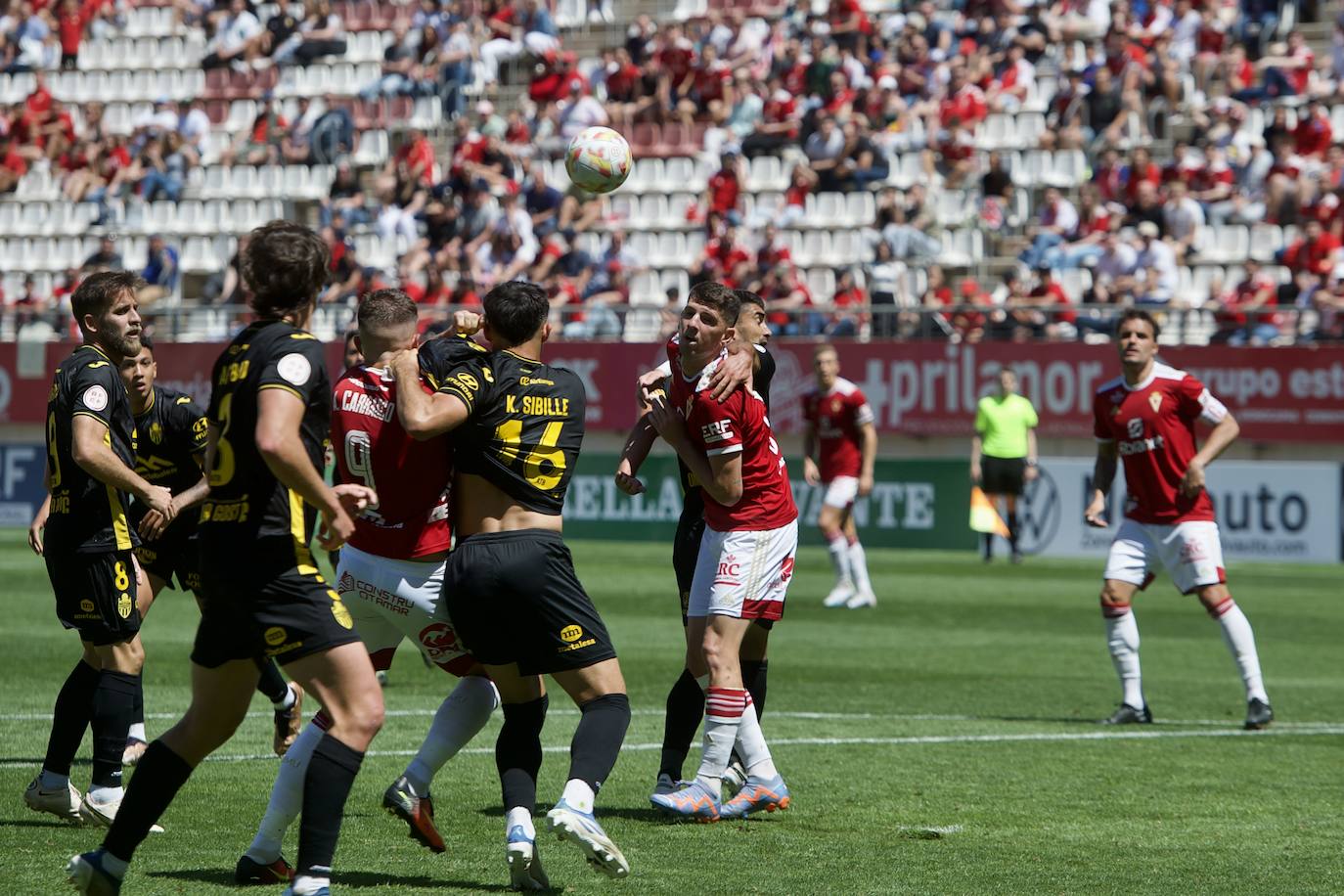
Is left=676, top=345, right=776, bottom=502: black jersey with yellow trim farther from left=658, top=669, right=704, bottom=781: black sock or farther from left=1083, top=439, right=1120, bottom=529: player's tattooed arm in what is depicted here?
left=1083, top=439, right=1120, bottom=529: player's tattooed arm

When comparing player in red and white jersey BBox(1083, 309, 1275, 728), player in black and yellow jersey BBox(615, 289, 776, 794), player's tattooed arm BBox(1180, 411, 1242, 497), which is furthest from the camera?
player in red and white jersey BBox(1083, 309, 1275, 728)

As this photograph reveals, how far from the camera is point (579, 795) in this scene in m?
6.68

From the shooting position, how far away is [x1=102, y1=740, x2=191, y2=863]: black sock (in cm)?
598

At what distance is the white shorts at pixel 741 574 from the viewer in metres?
8.23

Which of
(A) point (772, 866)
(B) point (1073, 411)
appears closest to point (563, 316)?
(B) point (1073, 411)

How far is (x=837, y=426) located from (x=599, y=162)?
8.66 m

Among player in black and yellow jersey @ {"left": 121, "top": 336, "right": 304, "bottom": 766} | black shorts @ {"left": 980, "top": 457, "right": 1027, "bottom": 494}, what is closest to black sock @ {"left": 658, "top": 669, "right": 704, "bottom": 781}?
player in black and yellow jersey @ {"left": 121, "top": 336, "right": 304, "bottom": 766}

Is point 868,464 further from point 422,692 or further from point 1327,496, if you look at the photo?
point 1327,496

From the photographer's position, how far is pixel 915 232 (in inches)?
1113

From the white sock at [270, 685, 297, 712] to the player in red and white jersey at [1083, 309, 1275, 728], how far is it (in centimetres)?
481

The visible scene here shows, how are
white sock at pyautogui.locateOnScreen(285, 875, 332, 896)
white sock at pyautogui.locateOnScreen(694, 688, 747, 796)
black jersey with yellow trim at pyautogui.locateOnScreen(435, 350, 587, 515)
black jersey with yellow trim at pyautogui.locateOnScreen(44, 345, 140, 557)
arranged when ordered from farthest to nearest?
white sock at pyautogui.locateOnScreen(694, 688, 747, 796) → black jersey with yellow trim at pyautogui.locateOnScreen(44, 345, 140, 557) → black jersey with yellow trim at pyautogui.locateOnScreen(435, 350, 587, 515) → white sock at pyautogui.locateOnScreen(285, 875, 332, 896)

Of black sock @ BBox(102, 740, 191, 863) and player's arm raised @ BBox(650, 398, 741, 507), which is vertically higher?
player's arm raised @ BBox(650, 398, 741, 507)

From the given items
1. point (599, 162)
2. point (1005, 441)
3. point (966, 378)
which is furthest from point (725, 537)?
point (966, 378)

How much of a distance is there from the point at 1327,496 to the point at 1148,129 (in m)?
7.55
